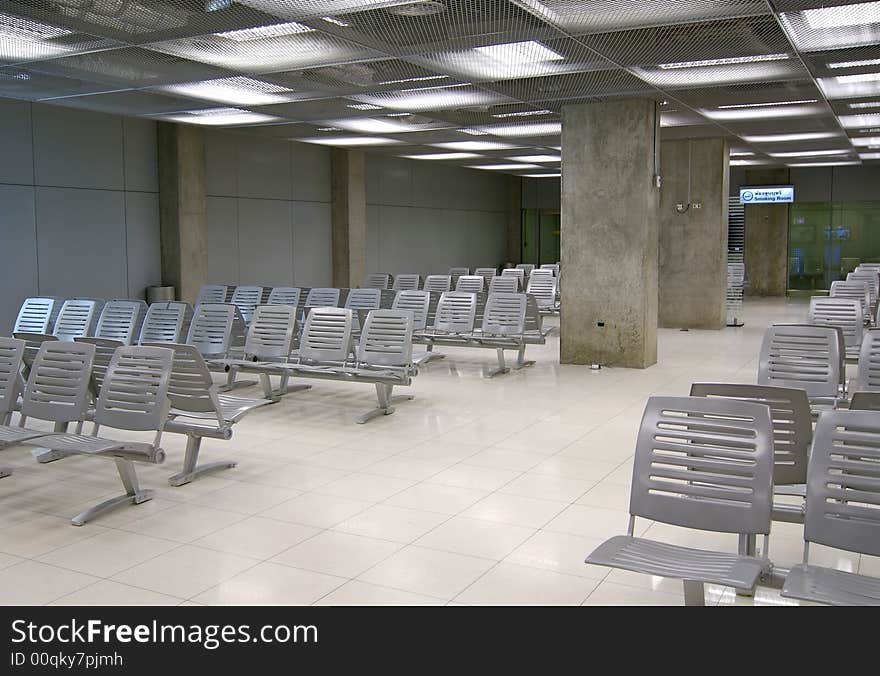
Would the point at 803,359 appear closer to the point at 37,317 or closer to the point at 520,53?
the point at 520,53

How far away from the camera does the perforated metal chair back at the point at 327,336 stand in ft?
26.1

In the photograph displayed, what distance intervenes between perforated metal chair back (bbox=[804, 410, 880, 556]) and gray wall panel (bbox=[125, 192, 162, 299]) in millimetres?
12061

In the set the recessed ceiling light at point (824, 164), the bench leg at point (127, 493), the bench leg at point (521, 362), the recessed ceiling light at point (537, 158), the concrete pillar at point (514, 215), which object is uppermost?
the recessed ceiling light at point (824, 164)

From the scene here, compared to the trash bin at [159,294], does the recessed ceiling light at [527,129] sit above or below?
above

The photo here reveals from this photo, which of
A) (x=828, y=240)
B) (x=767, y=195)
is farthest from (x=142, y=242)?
(x=828, y=240)

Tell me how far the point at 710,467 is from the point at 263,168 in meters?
13.9

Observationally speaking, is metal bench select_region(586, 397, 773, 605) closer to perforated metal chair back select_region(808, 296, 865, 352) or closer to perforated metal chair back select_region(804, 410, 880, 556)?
perforated metal chair back select_region(804, 410, 880, 556)

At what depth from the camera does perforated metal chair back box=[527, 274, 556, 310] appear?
14164mm

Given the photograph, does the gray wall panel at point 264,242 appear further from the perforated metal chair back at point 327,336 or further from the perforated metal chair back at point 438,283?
the perforated metal chair back at point 327,336

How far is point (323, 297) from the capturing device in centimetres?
1102

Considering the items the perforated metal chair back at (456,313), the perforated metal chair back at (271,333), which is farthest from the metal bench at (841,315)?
the perforated metal chair back at (271,333)

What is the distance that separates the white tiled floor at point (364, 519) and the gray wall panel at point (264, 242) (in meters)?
7.94

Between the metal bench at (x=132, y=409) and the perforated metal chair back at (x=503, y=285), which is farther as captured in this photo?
the perforated metal chair back at (x=503, y=285)

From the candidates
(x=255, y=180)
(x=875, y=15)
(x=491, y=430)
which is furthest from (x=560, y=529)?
(x=255, y=180)
